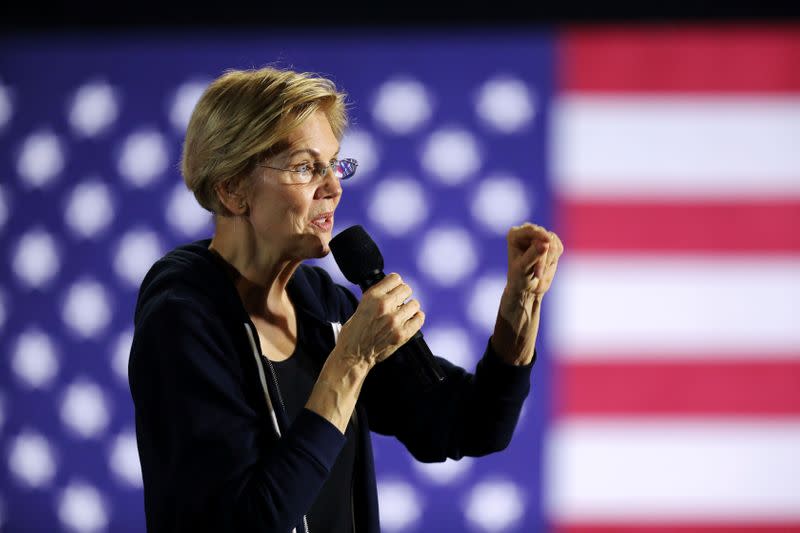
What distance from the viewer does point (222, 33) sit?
237 centimetres

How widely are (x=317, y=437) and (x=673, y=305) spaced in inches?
66.1

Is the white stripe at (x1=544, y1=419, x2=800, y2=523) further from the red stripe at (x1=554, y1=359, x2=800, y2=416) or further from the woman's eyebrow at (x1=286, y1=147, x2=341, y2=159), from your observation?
the woman's eyebrow at (x1=286, y1=147, x2=341, y2=159)

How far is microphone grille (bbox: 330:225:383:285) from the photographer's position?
1.08m

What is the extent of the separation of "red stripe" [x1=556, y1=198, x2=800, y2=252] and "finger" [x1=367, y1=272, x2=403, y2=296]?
1.46m

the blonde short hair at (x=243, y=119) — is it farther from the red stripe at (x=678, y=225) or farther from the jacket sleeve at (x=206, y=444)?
the red stripe at (x=678, y=225)

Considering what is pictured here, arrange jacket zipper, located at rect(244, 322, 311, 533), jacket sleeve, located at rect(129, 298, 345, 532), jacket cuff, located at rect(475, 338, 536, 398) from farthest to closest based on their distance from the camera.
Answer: jacket cuff, located at rect(475, 338, 536, 398) < jacket zipper, located at rect(244, 322, 311, 533) < jacket sleeve, located at rect(129, 298, 345, 532)

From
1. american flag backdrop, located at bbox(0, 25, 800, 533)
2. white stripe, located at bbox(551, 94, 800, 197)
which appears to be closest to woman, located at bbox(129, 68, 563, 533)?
american flag backdrop, located at bbox(0, 25, 800, 533)

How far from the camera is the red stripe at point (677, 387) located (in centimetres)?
240

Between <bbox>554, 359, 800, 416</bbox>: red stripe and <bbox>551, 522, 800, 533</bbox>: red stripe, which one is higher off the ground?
<bbox>554, 359, 800, 416</bbox>: red stripe

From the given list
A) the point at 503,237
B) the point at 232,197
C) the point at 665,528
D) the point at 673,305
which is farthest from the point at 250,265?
the point at 665,528

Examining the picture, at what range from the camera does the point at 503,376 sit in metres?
1.17

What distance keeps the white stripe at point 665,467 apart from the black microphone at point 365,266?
1.46m

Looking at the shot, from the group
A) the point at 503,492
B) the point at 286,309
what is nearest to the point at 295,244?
the point at 286,309

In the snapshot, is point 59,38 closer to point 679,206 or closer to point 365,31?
point 365,31
